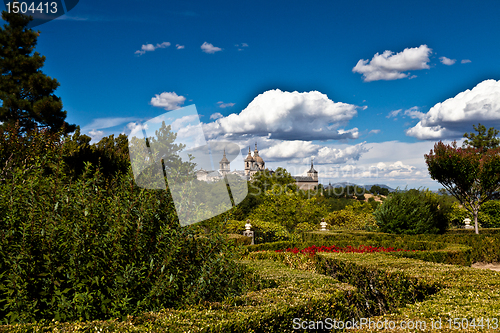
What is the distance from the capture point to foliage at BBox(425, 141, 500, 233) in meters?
18.2

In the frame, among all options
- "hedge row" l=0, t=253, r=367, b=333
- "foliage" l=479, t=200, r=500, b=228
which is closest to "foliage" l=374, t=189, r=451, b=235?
"hedge row" l=0, t=253, r=367, b=333

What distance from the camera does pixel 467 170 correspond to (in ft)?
59.9

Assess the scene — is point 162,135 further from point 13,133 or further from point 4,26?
point 4,26

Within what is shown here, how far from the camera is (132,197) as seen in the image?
345 cm

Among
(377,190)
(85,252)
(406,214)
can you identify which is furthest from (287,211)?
(377,190)

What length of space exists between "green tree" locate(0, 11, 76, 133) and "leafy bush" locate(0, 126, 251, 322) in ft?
64.0

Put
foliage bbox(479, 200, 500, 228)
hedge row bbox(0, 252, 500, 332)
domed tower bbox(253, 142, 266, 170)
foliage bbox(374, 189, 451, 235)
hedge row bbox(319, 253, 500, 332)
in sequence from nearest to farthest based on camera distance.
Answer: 1. hedge row bbox(0, 252, 500, 332)
2. hedge row bbox(319, 253, 500, 332)
3. foliage bbox(374, 189, 451, 235)
4. foliage bbox(479, 200, 500, 228)
5. domed tower bbox(253, 142, 266, 170)

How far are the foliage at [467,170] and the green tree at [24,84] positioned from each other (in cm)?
2389

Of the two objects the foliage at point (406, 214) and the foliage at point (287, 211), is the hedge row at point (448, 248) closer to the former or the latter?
the foliage at point (406, 214)

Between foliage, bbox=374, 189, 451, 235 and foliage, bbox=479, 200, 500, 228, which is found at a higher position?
foliage, bbox=374, 189, 451, 235

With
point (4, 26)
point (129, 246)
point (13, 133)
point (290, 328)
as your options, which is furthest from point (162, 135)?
point (4, 26)

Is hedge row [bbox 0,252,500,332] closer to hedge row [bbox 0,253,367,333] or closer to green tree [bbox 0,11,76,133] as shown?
hedge row [bbox 0,253,367,333]

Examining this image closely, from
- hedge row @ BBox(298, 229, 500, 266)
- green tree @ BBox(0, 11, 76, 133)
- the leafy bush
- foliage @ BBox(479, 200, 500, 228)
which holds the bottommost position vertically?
foliage @ BBox(479, 200, 500, 228)

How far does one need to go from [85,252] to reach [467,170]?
21.1m
